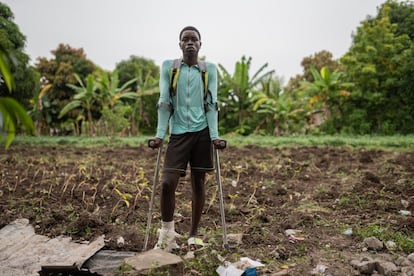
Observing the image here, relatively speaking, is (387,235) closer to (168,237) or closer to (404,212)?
(404,212)

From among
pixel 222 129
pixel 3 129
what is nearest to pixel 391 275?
pixel 3 129

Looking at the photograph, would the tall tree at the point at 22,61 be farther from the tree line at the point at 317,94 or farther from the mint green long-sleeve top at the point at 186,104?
the mint green long-sleeve top at the point at 186,104

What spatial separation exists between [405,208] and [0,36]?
12.4m

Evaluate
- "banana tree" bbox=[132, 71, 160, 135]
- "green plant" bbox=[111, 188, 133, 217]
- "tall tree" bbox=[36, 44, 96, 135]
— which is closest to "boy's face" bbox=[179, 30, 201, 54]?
"green plant" bbox=[111, 188, 133, 217]

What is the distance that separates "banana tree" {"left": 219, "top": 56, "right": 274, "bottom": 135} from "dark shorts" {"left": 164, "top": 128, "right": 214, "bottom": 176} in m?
14.2

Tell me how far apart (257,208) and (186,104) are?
1940 mm

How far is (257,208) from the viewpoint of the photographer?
4.82m

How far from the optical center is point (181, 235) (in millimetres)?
3984

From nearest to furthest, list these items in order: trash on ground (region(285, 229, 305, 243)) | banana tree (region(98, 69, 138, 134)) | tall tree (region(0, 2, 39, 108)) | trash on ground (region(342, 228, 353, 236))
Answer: trash on ground (region(285, 229, 305, 243)) < trash on ground (region(342, 228, 353, 236)) < tall tree (region(0, 2, 39, 108)) < banana tree (region(98, 69, 138, 134))

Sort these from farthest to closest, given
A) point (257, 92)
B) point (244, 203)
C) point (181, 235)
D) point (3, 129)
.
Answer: point (257, 92) < point (244, 203) < point (181, 235) < point (3, 129)

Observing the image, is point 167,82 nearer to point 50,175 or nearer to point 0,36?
point 50,175

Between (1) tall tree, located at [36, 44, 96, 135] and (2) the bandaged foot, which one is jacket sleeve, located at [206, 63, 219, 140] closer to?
(2) the bandaged foot

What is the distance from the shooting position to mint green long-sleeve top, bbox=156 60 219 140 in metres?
3.44

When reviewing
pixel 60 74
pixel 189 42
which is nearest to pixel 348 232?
pixel 189 42
